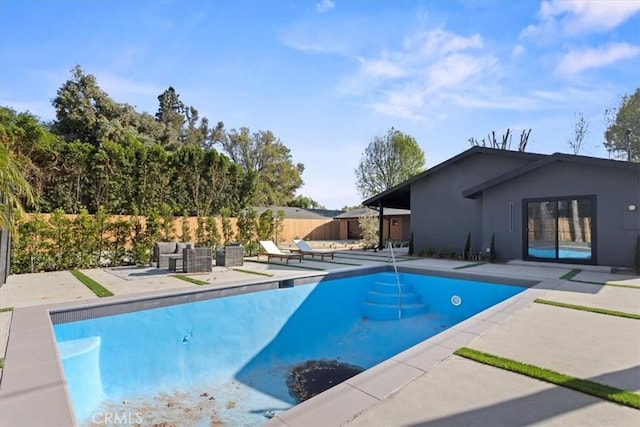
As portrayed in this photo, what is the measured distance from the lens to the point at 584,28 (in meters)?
10.4

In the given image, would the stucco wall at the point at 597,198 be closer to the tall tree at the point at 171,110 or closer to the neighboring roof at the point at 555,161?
the neighboring roof at the point at 555,161

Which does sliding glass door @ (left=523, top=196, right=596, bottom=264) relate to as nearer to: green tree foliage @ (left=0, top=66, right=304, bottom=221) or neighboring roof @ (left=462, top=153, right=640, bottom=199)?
neighboring roof @ (left=462, top=153, right=640, bottom=199)

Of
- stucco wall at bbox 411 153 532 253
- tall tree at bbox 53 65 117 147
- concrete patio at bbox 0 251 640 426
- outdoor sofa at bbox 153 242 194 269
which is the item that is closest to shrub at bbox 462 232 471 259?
stucco wall at bbox 411 153 532 253

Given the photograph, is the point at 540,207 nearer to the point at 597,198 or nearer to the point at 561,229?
the point at 561,229

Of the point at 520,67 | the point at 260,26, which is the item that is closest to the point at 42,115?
the point at 260,26

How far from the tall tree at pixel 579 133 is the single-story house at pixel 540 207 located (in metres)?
21.9

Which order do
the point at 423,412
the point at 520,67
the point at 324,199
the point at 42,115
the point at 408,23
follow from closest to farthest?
the point at 423,412 → the point at 408,23 → the point at 520,67 → the point at 42,115 → the point at 324,199

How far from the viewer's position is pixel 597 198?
10.7 m

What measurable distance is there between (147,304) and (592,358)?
261 inches

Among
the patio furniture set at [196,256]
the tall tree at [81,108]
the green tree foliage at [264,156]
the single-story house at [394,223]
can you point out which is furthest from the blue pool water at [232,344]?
the green tree foliage at [264,156]

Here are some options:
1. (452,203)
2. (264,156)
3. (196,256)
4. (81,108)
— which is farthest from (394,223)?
(81,108)

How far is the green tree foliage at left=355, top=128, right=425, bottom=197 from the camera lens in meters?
37.8

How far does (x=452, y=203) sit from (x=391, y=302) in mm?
8079

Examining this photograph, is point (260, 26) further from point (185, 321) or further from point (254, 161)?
point (254, 161)
